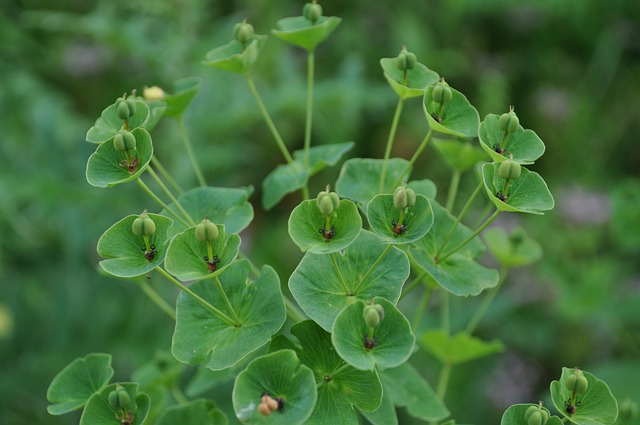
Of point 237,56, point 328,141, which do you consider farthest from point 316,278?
point 328,141

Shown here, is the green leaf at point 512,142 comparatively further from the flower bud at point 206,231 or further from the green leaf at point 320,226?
the flower bud at point 206,231

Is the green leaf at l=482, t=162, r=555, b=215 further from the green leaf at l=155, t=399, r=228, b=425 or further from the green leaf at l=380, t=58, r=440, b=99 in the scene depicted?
the green leaf at l=155, t=399, r=228, b=425

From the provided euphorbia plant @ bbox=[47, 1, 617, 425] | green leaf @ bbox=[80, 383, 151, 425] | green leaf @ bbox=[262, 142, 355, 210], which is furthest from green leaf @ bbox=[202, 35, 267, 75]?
green leaf @ bbox=[80, 383, 151, 425]

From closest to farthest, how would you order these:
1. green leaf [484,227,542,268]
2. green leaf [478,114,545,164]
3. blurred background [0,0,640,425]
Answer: green leaf [478,114,545,164]
green leaf [484,227,542,268]
blurred background [0,0,640,425]

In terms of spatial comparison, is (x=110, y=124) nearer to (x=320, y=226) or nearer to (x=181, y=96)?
(x=181, y=96)

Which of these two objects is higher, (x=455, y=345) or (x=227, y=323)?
(x=227, y=323)

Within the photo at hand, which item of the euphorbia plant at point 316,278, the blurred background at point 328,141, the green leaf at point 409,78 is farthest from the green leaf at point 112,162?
the blurred background at point 328,141

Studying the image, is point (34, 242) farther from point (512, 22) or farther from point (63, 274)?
point (512, 22)
